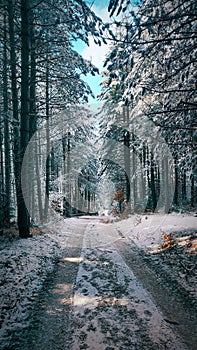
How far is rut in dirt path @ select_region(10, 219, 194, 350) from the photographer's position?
13.1 ft

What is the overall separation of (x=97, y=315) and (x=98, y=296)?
93 centimetres

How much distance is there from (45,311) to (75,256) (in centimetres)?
446

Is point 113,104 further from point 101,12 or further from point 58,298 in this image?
point 58,298

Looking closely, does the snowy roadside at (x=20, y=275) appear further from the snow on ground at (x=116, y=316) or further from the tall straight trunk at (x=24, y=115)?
the snow on ground at (x=116, y=316)

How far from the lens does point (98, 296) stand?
5848 millimetres

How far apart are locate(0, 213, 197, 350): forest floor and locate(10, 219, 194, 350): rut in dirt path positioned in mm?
17

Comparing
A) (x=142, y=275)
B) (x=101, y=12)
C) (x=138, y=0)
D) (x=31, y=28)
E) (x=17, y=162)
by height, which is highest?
(x=31, y=28)

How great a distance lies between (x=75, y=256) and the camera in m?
9.59

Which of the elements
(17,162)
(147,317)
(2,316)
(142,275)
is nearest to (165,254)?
(142,275)

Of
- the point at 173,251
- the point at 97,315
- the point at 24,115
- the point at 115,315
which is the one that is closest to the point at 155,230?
the point at 173,251

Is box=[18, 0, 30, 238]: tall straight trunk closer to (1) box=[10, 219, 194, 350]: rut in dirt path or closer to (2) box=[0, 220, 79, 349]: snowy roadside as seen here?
(2) box=[0, 220, 79, 349]: snowy roadside

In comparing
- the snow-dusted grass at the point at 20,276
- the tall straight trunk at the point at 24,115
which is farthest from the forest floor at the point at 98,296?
the tall straight trunk at the point at 24,115

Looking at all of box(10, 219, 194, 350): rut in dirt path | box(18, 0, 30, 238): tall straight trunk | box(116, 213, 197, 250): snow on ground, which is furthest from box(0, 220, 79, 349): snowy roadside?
box(116, 213, 197, 250): snow on ground

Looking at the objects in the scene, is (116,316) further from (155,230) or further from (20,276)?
(155,230)
